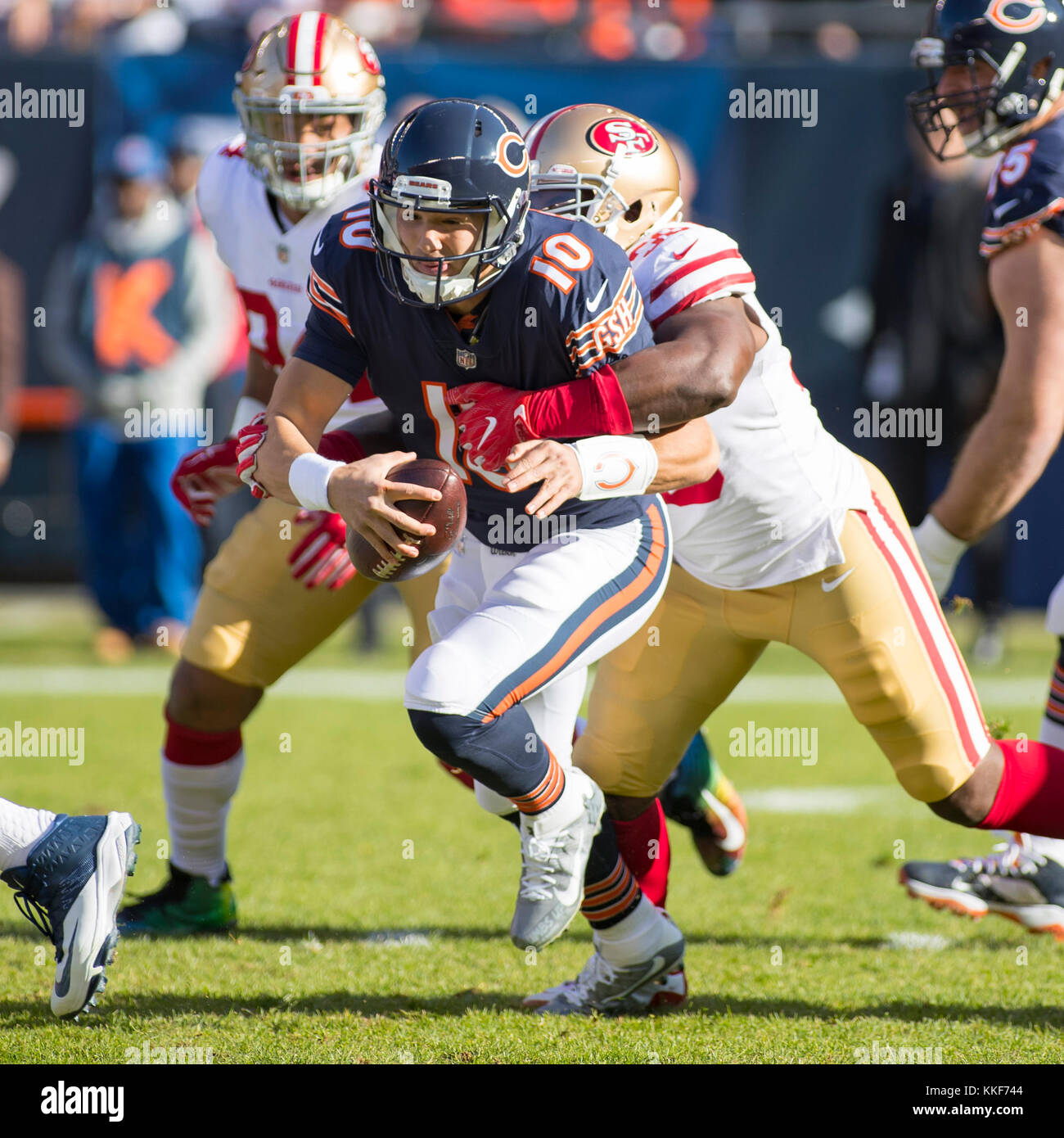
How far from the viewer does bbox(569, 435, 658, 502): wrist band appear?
276 cm

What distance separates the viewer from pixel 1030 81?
3664mm

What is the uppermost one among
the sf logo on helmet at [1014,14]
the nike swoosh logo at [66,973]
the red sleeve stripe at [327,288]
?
the sf logo on helmet at [1014,14]

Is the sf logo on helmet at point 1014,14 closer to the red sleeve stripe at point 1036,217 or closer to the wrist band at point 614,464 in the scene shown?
the red sleeve stripe at point 1036,217

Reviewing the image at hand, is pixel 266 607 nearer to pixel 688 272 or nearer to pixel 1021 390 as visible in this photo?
pixel 688 272

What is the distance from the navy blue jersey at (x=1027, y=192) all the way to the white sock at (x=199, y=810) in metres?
2.26

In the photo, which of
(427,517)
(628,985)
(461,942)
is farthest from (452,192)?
(461,942)

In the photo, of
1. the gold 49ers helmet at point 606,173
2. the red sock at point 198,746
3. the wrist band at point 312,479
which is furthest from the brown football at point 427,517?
the red sock at point 198,746

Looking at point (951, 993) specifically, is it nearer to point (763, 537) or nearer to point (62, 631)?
point (763, 537)

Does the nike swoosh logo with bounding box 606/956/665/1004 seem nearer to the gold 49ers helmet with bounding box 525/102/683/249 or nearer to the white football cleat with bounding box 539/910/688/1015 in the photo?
the white football cleat with bounding box 539/910/688/1015

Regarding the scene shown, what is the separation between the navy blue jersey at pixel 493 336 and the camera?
280 centimetres

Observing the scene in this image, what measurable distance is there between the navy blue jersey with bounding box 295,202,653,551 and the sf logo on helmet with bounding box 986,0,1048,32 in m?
1.37

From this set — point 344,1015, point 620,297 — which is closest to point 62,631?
point 344,1015

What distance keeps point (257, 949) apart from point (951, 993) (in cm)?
164

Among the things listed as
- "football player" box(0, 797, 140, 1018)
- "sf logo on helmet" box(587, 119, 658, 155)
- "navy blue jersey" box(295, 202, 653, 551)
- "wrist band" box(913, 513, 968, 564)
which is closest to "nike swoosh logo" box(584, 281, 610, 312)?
"navy blue jersey" box(295, 202, 653, 551)
